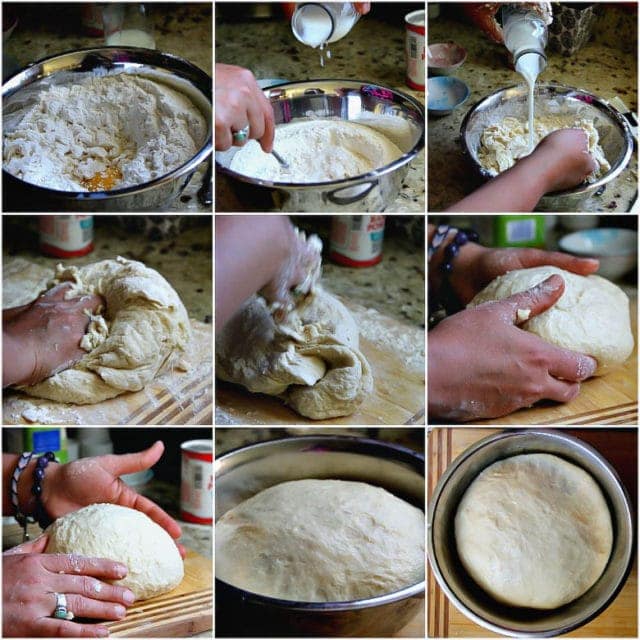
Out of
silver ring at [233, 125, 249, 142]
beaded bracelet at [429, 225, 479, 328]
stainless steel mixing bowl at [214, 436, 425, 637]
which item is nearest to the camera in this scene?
stainless steel mixing bowl at [214, 436, 425, 637]

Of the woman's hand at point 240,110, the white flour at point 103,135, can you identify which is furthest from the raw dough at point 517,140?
the white flour at point 103,135

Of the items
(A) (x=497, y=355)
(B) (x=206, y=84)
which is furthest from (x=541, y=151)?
(B) (x=206, y=84)

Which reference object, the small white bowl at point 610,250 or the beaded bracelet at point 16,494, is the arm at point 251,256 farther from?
the small white bowl at point 610,250

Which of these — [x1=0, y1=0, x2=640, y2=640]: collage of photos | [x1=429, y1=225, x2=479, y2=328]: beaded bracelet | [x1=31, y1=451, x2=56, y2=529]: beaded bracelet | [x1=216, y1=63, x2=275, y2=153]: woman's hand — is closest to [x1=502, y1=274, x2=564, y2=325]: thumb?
[x1=0, y1=0, x2=640, y2=640]: collage of photos

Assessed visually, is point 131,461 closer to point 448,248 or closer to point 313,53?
point 448,248

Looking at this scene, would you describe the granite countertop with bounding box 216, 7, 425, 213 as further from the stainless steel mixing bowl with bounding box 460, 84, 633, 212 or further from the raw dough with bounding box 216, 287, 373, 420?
the raw dough with bounding box 216, 287, 373, 420

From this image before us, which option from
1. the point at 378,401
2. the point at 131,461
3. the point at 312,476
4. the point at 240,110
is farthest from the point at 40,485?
the point at 240,110
